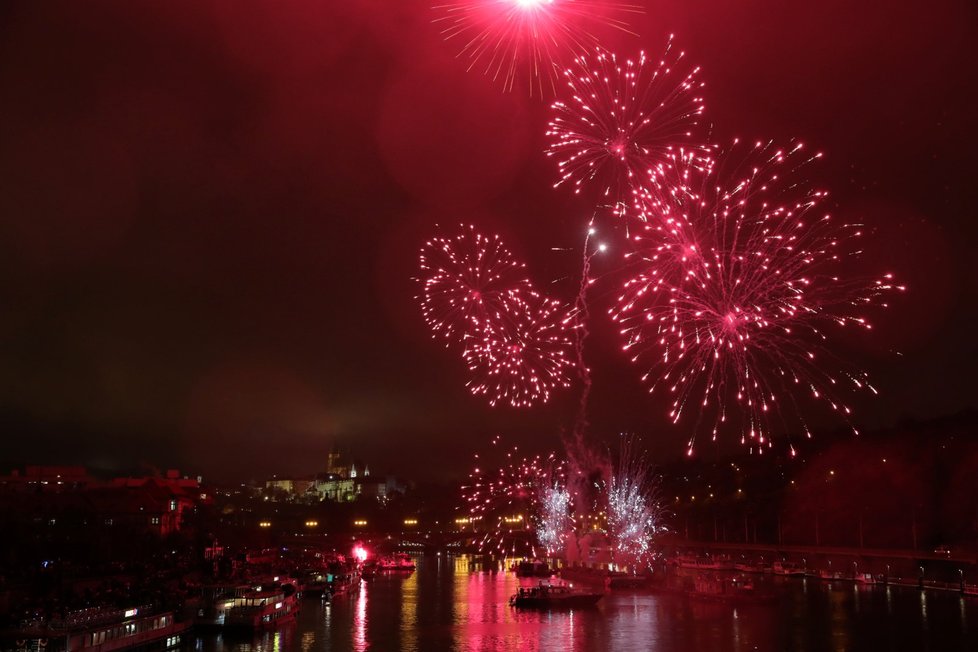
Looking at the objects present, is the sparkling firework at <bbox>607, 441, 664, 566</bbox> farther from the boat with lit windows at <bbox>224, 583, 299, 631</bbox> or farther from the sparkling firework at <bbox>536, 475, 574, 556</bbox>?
the boat with lit windows at <bbox>224, 583, 299, 631</bbox>

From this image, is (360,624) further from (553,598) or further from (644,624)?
(644,624)

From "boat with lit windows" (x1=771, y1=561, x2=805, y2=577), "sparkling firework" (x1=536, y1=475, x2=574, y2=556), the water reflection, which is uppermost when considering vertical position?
"sparkling firework" (x1=536, y1=475, x2=574, y2=556)

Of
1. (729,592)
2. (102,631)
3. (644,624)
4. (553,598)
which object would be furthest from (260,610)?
(729,592)

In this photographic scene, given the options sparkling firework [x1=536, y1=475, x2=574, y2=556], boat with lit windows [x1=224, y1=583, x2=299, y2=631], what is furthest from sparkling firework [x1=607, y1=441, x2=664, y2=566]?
boat with lit windows [x1=224, y1=583, x2=299, y2=631]

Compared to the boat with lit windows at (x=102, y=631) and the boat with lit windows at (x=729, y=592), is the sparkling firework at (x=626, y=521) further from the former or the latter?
the boat with lit windows at (x=102, y=631)

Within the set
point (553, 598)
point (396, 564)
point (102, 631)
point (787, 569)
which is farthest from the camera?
point (396, 564)

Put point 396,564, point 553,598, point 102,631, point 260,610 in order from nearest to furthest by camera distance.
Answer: point 102,631
point 260,610
point 553,598
point 396,564
